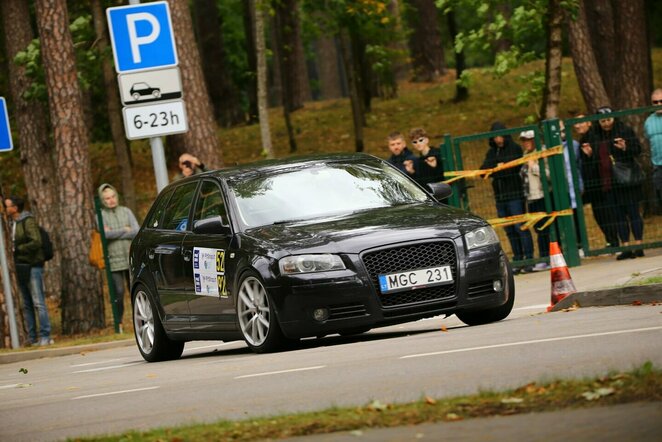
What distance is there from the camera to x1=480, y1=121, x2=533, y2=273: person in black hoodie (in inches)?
817

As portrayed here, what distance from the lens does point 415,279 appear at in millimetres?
12359

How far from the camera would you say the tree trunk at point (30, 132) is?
30.9 metres

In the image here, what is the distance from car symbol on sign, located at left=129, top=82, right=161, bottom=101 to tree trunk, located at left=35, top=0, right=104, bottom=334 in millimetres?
7063

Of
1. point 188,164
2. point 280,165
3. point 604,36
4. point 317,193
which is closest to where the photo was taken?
point 317,193

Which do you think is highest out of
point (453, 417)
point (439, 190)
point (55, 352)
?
point (439, 190)

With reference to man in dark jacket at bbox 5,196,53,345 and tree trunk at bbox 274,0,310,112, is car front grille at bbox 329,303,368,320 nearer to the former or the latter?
man in dark jacket at bbox 5,196,53,345

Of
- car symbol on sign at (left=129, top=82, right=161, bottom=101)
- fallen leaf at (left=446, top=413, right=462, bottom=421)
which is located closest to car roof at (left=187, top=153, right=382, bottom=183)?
car symbol on sign at (left=129, top=82, right=161, bottom=101)

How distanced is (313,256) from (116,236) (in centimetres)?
985

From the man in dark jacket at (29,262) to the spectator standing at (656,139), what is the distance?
29.3 feet

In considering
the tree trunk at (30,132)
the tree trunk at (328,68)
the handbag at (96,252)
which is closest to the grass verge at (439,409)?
the handbag at (96,252)

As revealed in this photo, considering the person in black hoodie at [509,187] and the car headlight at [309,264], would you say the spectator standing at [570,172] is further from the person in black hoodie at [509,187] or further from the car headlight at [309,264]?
the car headlight at [309,264]

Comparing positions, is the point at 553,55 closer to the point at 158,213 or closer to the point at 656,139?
the point at 656,139

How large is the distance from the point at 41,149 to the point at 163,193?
17.0 meters

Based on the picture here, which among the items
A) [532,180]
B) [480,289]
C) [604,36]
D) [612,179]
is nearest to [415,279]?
[480,289]
